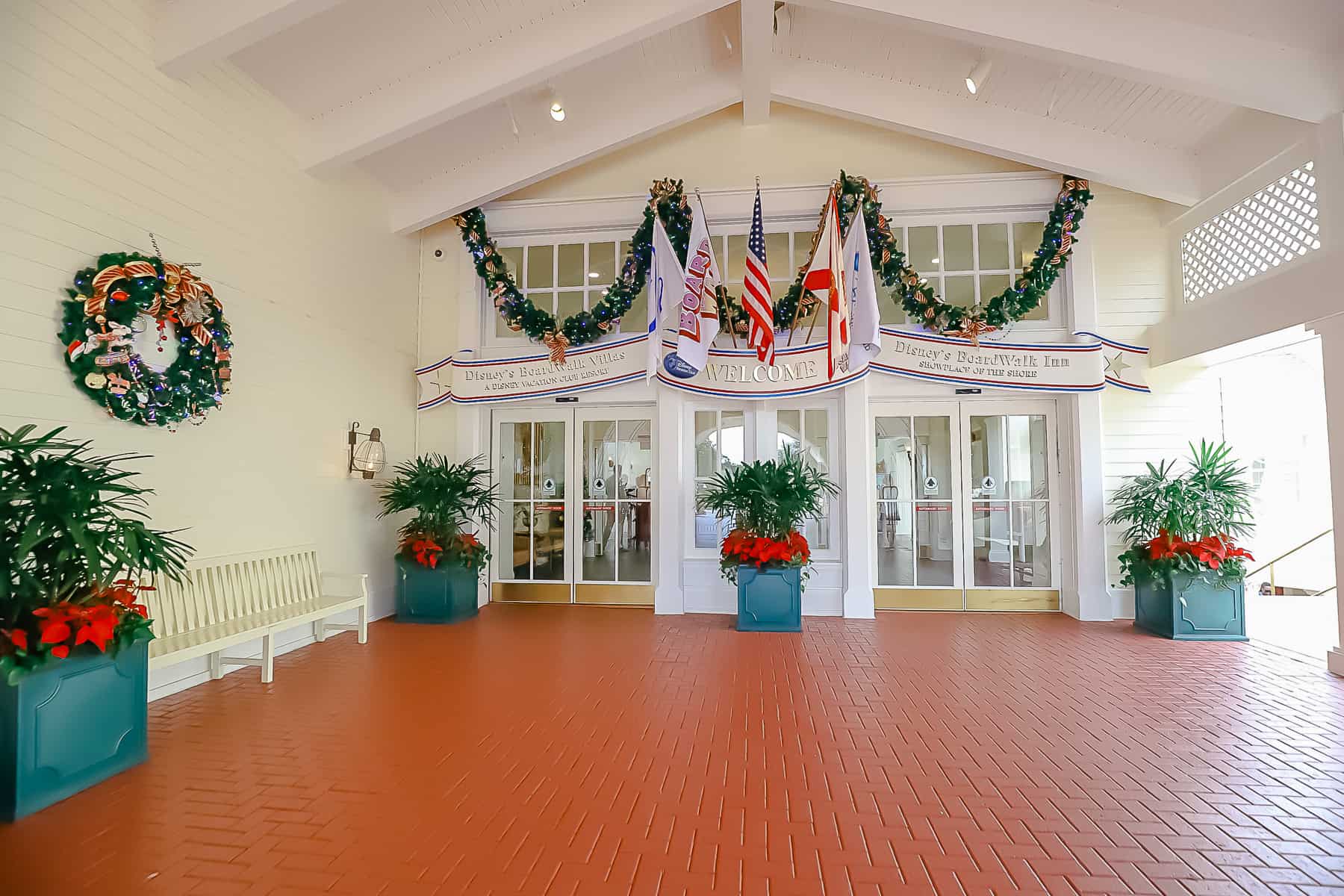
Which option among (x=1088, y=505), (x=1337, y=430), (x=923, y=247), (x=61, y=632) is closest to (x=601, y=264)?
(x=923, y=247)

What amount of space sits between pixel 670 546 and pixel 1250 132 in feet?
18.9

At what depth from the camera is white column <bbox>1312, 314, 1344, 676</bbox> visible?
4.62 metres

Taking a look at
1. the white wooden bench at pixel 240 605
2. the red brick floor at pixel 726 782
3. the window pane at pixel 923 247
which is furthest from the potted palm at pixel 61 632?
the window pane at pixel 923 247

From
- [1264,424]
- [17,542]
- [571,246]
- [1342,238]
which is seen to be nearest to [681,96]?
[571,246]

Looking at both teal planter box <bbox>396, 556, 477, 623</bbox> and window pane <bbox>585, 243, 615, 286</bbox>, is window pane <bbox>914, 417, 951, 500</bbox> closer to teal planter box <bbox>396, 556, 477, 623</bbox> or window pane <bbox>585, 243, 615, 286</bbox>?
window pane <bbox>585, 243, 615, 286</bbox>

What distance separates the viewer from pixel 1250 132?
5.45 m

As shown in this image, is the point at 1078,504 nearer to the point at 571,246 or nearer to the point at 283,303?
the point at 571,246

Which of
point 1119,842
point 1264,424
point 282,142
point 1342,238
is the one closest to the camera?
point 1119,842

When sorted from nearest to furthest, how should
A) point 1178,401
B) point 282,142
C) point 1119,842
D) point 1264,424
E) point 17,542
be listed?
point 1119,842 → point 17,542 → point 282,142 → point 1178,401 → point 1264,424

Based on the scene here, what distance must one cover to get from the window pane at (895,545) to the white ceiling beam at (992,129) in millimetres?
3368

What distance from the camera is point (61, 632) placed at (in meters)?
2.93

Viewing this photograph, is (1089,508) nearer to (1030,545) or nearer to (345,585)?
(1030,545)

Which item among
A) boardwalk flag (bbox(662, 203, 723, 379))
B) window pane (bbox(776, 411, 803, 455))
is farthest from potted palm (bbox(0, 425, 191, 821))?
window pane (bbox(776, 411, 803, 455))

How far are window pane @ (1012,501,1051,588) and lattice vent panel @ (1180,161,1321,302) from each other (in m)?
2.28
